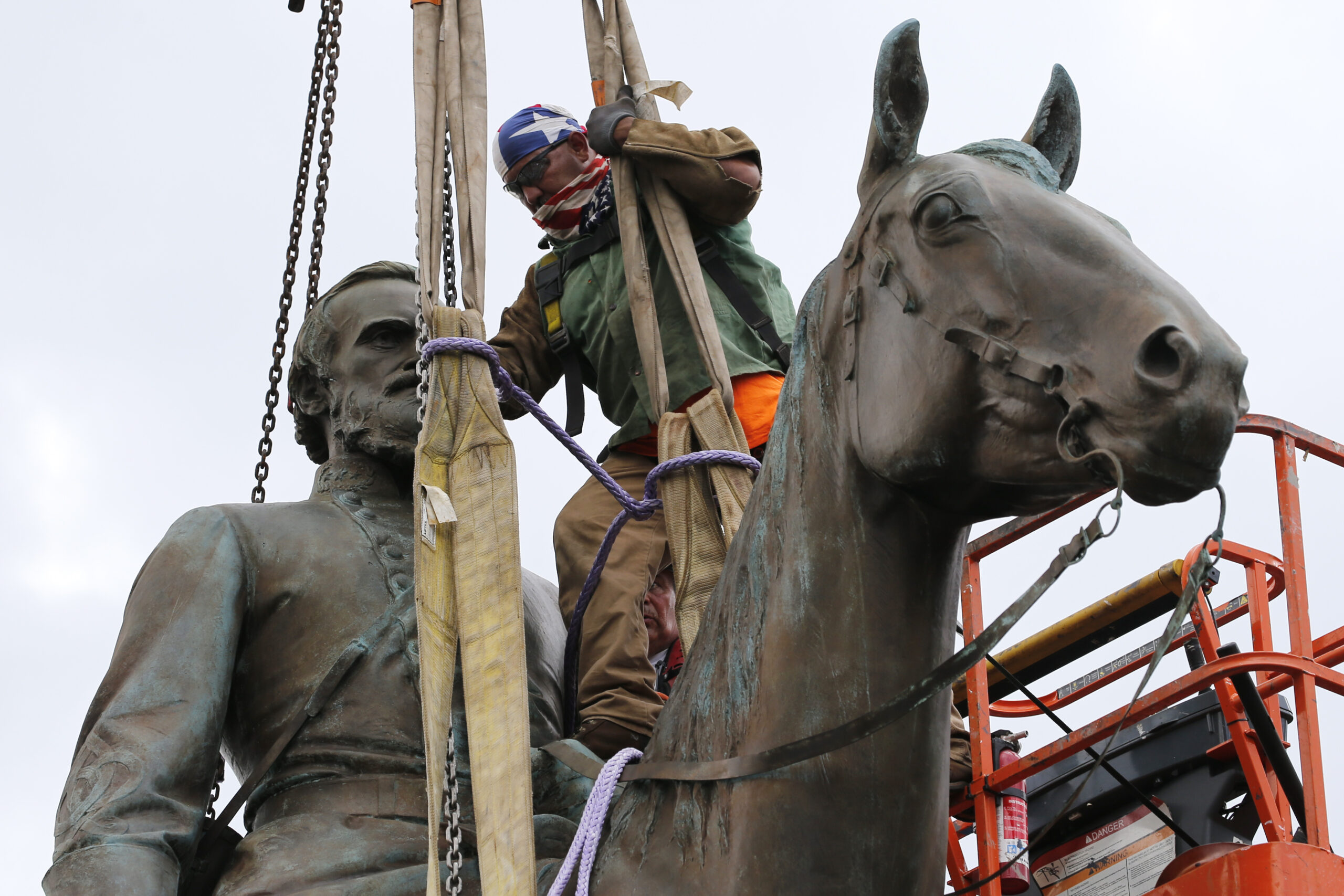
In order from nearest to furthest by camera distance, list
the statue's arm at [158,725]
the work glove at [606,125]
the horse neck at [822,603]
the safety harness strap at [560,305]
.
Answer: the horse neck at [822,603] → the statue's arm at [158,725] → the work glove at [606,125] → the safety harness strap at [560,305]

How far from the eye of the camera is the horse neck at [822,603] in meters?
3.39

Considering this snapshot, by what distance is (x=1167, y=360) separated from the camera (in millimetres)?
3010

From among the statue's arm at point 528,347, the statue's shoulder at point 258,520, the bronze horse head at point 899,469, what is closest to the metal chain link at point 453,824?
the bronze horse head at point 899,469

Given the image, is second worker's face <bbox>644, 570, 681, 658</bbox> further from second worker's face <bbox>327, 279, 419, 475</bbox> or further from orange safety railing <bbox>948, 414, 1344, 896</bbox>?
orange safety railing <bbox>948, 414, 1344, 896</bbox>

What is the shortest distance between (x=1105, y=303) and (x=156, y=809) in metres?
2.66

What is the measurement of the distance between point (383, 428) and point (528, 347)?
0.85 meters

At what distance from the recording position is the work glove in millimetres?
5457

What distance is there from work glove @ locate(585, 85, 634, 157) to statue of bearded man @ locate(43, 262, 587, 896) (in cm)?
82

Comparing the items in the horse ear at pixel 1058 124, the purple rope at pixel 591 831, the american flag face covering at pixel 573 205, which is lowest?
the purple rope at pixel 591 831

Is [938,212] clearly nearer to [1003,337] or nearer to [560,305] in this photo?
[1003,337]

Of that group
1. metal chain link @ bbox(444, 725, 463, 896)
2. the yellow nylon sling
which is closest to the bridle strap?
the yellow nylon sling

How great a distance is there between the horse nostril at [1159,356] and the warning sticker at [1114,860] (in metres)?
4.23

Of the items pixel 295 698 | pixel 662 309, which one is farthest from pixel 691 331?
pixel 295 698

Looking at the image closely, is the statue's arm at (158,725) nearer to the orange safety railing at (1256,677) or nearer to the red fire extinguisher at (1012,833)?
the orange safety railing at (1256,677)
